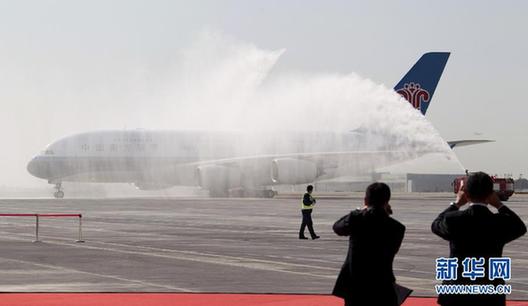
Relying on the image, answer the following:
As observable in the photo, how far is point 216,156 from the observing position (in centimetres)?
7344

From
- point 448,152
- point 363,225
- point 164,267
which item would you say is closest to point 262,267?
point 164,267

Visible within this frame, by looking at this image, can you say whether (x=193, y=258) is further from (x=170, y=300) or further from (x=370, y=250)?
(x=370, y=250)

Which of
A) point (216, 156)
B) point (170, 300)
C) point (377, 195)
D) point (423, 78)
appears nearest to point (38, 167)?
point (216, 156)

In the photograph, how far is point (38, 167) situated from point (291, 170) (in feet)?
60.5

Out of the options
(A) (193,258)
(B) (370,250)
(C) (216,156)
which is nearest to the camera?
(B) (370,250)

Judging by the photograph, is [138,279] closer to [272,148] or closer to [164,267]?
[164,267]

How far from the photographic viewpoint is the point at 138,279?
58.0 ft

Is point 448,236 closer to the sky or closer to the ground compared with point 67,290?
closer to the sky

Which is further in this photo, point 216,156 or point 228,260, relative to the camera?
point 216,156

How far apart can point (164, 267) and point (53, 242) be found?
8.53m

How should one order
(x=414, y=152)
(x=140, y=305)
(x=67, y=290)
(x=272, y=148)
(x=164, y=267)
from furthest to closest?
(x=272, y=148) → (x=414, y=152) → (x=164, y=267) → (x=67, y=290) → (x=140, y=305)

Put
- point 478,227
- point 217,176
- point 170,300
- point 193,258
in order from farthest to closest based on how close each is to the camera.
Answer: point 217,176, point 193,258, point 170,300, point 478,227

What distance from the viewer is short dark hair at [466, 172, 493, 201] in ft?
26.8
